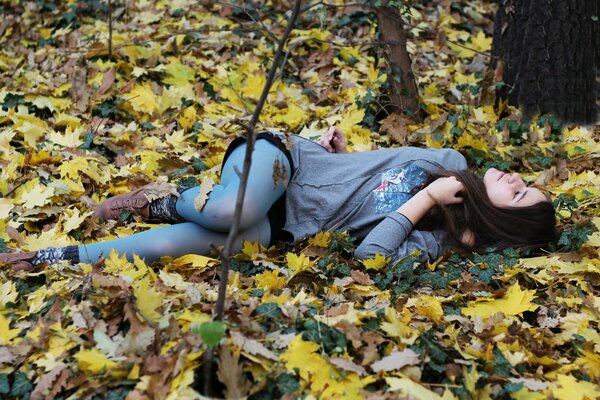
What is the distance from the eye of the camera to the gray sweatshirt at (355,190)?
11.1 feet

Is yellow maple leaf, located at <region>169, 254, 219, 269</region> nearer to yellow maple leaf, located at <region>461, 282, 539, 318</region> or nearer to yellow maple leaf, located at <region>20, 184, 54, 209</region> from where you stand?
yellow maple leaf, located at <region>20, 184, 54, 209</region>

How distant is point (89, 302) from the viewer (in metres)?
2.52

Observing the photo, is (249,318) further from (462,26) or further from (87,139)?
(462,26)

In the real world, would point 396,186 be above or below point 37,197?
above

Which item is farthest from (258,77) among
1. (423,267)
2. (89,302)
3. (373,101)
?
(89,302)

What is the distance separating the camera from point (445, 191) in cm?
329

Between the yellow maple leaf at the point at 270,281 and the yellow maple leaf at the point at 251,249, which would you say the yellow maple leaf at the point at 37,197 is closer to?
the yellow maple leaf at the point at 251,249

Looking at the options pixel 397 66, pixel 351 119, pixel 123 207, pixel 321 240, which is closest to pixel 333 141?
pixel 321 240

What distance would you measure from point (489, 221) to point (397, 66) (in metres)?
1.47

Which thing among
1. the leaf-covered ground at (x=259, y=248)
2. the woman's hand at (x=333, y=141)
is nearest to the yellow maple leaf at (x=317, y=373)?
the leaf-covered ground at (x=259, y=248)

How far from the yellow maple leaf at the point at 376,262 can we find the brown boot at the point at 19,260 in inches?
53.9

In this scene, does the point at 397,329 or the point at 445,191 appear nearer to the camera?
the point at 397,329

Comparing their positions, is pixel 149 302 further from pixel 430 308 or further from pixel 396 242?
pixel 396 242

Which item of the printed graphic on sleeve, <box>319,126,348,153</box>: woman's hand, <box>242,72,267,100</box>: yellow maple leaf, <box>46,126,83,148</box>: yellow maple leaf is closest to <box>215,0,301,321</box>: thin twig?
the printed graphic on sleeve
